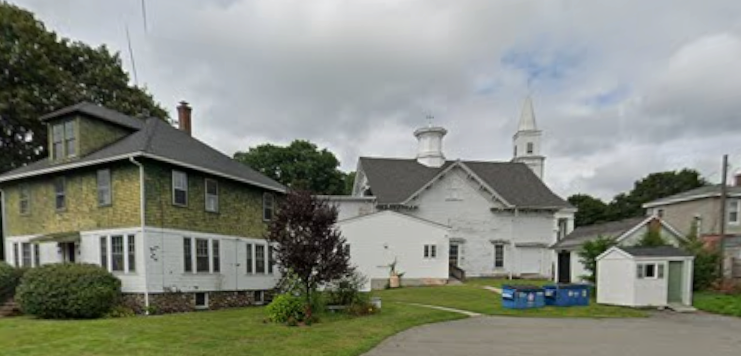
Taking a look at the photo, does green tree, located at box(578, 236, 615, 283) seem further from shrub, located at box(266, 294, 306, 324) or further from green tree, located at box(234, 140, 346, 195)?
green tree, located at box(234, 140, 346, 195)

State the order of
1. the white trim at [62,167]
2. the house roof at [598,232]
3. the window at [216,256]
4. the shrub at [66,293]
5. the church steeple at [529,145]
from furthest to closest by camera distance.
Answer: the church steeple at [529,145] < the house roof at [598,232] < the window at [216,256] < the white trim at [62,167] < the shrub at [66,293]

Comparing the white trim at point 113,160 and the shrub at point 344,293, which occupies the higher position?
the white trim at point 113,160

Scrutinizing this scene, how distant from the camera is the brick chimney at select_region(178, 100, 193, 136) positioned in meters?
22.4

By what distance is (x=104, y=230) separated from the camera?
15.5 m

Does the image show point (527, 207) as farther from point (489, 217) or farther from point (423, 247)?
point (423, 247)

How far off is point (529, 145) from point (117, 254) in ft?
123

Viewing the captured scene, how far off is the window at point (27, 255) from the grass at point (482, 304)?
15847 mm

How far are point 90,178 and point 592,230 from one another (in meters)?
28.8

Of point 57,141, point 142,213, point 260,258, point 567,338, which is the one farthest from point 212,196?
point 567,338

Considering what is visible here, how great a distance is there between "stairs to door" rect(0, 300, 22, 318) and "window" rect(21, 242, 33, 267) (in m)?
3.48

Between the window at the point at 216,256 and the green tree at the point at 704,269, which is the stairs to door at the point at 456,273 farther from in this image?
the window at the point at 216,256

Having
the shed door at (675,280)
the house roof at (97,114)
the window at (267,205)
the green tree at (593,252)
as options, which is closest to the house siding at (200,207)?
the window at (267,205)

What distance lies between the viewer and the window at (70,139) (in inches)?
654

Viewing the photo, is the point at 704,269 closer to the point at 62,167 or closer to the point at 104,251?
the point at 104,251
